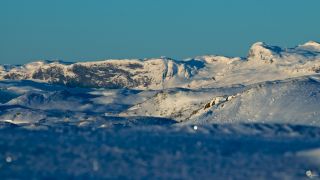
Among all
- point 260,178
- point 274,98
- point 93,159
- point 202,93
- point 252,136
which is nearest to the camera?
point 260,178

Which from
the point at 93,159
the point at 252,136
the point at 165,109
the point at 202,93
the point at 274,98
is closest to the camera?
the point at 93,159

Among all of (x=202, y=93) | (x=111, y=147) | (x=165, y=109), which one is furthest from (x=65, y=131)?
(x=202, y=93)

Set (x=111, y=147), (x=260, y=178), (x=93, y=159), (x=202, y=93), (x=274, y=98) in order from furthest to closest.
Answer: (x=202, y=93)
(x=274, y=98)
(x=111, y=147)
(x=93, y=159)
(x=260, y=178)

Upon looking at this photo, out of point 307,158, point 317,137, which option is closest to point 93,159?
Result: point 307,158

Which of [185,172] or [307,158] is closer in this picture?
[185,172]

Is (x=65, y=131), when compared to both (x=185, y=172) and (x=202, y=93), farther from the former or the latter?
(x=202, y=93)

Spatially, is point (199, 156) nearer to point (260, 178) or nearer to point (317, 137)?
point (260, 178)
